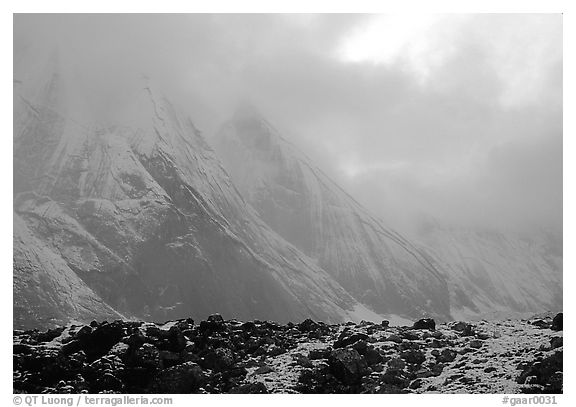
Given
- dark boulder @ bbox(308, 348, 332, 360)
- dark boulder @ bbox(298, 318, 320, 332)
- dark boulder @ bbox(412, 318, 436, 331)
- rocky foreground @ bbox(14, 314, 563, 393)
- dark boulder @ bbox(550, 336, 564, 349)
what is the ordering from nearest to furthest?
rocky foreground @ bbox(14, 314, 563, 393) < dark boulder @ bbox(550, 336, 564, 349) < dark boulder @ bbox(308, 348, 332, 360) < dark boulder @ bbox(412, 318, 436, 331) < dark boulder @ bbox(298, 318, 320, 332)

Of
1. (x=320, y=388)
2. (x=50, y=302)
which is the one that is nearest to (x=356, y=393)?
(x=320, y=388)

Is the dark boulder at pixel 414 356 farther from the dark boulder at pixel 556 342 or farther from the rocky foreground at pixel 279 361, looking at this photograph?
the dark boulder at pixel 556 342

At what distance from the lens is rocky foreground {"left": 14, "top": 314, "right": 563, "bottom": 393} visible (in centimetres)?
3828

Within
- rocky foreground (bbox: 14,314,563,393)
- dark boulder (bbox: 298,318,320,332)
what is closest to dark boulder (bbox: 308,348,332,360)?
rocky foreground (bbox: 14,314,563,393)

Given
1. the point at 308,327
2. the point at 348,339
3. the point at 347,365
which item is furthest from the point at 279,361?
the point at 308,327

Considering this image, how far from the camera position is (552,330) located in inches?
1790

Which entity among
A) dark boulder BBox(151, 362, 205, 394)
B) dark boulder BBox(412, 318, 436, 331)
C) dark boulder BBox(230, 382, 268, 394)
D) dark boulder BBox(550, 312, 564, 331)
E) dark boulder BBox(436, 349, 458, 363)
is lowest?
dark boulder BBox(230, 382, 268, 394)

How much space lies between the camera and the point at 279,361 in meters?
42.2

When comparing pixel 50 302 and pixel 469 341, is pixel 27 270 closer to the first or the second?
pixel 50 302

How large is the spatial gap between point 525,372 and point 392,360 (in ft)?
26.6

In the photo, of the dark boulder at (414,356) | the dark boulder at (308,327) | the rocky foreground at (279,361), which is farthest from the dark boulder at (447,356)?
the dark boulder at (308,327)

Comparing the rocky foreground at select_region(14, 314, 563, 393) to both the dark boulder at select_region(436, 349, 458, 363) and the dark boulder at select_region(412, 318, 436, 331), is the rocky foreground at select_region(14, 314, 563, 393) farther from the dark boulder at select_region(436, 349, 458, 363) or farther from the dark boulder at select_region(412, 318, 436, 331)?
the dark boulder at select_region(412, 318, 436, 331)

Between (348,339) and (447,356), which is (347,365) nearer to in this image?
(348,339)
